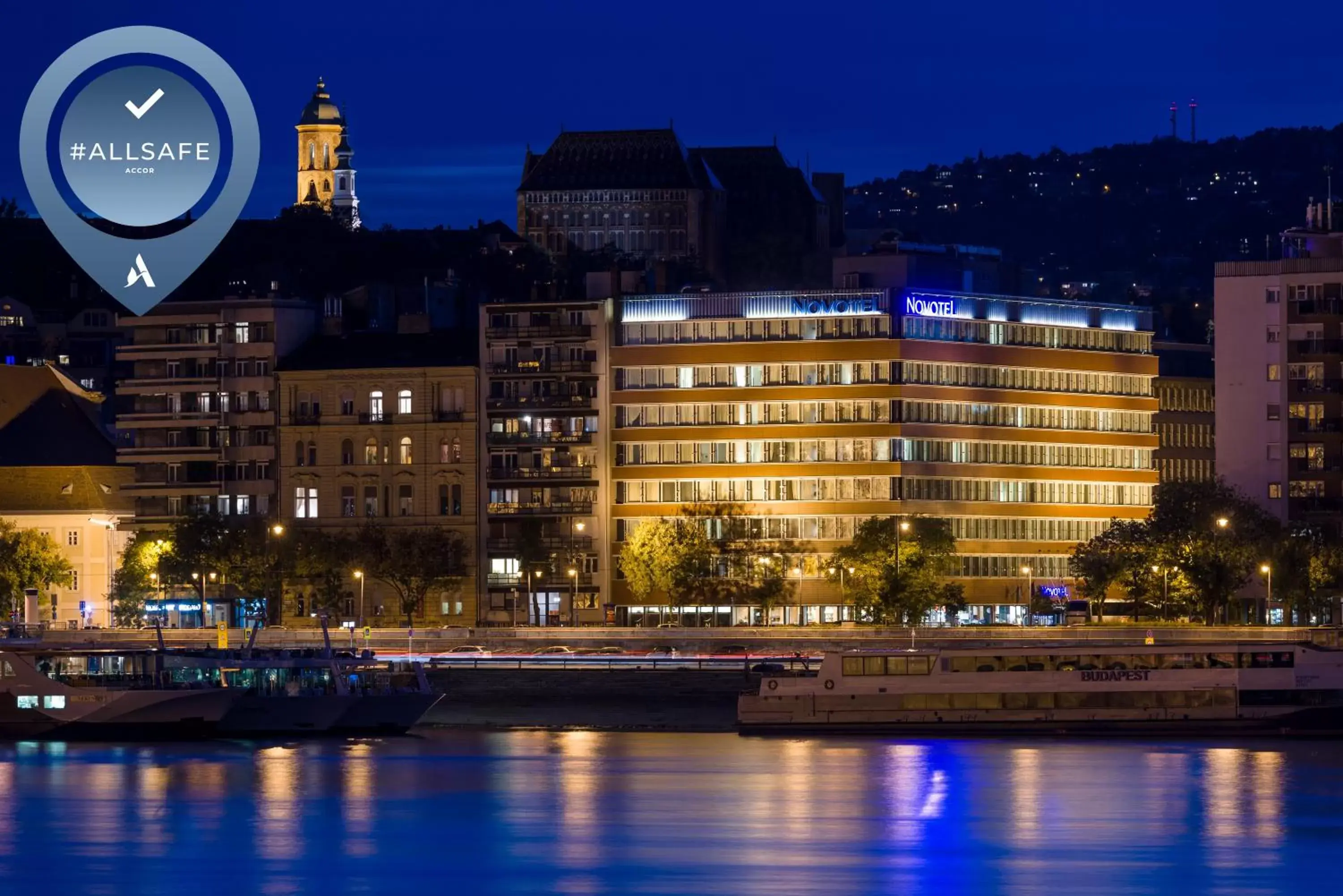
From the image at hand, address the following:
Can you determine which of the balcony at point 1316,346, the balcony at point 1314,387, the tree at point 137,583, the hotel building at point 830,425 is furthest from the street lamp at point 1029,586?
the tree at point 137,583

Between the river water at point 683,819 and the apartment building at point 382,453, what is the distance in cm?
6658

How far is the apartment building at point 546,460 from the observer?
633 feet

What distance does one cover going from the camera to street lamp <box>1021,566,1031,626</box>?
194 meters

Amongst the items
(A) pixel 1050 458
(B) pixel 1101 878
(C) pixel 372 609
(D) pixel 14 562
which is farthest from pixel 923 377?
(B) pixel 1101 878

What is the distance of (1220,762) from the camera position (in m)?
116

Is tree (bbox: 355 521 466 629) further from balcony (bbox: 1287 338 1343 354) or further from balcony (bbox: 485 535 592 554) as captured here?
balcony (bbox: 1287 338 1343 354)

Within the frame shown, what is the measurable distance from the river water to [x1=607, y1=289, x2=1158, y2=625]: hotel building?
61.9m

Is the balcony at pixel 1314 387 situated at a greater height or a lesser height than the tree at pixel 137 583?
greater

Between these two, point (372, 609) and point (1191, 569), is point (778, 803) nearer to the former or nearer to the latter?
point (1191, 569)

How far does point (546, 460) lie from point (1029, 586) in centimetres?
2728

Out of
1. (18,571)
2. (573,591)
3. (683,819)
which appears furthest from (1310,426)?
(683,819)

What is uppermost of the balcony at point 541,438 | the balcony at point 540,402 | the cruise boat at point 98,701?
the balcony at point 540,402

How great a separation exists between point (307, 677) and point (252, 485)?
62.9 metres

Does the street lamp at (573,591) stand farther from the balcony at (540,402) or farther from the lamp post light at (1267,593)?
the lamp post light at (1267,593)
